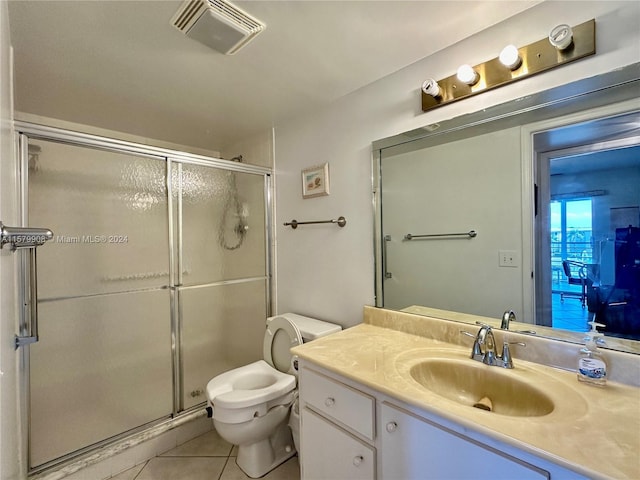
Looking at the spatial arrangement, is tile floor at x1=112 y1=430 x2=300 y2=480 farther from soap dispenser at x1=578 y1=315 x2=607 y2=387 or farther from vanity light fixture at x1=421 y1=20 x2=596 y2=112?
vanity light fixture at x1=421 y1=20 x2=596 y2=112

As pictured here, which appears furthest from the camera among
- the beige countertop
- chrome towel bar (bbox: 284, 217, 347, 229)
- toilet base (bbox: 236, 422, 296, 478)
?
chrome towel bar (bbox: 284, 217, 347, 229)

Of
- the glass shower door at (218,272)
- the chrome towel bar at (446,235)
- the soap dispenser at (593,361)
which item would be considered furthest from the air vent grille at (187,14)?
the soap dispenser at (593,361)

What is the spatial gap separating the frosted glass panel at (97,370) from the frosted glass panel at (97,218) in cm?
13

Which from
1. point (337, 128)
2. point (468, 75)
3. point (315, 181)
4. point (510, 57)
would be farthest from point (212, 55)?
point (510, 57)

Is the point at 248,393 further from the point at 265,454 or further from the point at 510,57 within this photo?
the point at 510,57

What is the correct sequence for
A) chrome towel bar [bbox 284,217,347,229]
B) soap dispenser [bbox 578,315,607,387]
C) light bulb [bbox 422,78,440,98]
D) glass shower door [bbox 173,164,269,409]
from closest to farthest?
soap dispenser [bbox 578,315,607,387]
light bulb [bbox 422,78,440,98]
chrome towel bar [bbox 284,217,347,229]
glass shower door [bbox 173,164,269,409]

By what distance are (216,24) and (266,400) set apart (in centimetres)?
172

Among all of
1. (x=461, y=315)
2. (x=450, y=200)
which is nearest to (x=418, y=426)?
(x=461, y=315)

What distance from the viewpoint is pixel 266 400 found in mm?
1498

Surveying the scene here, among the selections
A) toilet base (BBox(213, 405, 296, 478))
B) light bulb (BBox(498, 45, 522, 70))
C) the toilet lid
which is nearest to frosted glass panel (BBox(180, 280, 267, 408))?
the toilet lid

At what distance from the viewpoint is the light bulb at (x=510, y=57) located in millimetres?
1107

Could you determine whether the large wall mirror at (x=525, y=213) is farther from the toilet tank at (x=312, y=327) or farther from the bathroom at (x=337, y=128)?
the toilet tank at (x=312, y=327)

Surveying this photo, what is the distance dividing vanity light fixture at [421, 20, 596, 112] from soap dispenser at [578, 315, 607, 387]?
96 cm

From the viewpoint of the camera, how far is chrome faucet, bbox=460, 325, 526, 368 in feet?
3.48
